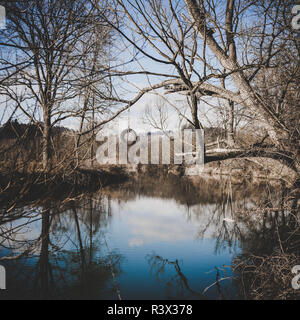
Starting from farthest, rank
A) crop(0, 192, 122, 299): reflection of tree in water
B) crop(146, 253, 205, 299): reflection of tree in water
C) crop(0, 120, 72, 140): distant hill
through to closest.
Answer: crop(146, 253, 205, 299): reflection of tree in water → crop(0, 192, 122, 299): reflection of tree in water → crop(0, 120, 72, 140): distant hill

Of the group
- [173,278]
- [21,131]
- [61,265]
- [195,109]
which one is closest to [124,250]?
[61,265]

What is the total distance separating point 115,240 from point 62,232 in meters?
1.21

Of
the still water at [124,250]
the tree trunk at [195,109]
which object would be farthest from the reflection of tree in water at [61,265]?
the tree trunk at [195,109]

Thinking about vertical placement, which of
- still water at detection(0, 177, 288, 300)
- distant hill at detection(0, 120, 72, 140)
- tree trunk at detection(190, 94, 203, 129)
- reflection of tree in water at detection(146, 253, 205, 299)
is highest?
tree trunk at detection(190, 94, 203, 129)

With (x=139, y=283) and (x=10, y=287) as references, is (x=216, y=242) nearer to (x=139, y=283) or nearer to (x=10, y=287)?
(x=139, y=283)

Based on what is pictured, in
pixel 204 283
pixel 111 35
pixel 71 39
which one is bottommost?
pixel 204 283

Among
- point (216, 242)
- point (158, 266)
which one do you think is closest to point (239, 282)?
point (158, 266)

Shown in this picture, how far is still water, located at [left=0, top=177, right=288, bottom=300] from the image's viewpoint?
3.23 metres

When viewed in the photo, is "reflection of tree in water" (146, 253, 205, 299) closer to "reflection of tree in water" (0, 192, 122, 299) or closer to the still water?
the still water

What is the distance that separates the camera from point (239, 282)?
345cm

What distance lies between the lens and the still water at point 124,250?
127 inches

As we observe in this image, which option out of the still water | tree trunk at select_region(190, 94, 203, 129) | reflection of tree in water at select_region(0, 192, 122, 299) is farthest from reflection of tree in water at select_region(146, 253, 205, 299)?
tree trunk at select_region(190, 94, 203, 129)

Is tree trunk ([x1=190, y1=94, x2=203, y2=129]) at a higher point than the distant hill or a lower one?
higher

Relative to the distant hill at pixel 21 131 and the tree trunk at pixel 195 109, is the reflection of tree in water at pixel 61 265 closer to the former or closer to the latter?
the distant hill at pixel 21 131
